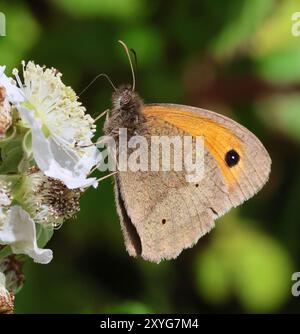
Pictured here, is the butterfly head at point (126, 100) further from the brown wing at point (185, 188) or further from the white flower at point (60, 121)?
the white flower at point (60, 121)

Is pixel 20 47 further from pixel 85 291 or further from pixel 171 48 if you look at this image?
pixel 85 291

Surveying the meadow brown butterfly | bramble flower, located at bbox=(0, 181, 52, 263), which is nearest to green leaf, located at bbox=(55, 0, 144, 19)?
the meadow brown butterfly

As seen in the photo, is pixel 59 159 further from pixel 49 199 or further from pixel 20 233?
pixel 20 233

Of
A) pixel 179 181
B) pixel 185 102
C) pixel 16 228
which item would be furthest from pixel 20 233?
pixel 185 102

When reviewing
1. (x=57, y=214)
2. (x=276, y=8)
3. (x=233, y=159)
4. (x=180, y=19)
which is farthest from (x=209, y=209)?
(x=276, y=8)

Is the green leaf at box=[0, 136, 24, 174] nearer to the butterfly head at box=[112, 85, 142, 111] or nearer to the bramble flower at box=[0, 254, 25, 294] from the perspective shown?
the bramble flower at box=[0, 254, 25, 294]

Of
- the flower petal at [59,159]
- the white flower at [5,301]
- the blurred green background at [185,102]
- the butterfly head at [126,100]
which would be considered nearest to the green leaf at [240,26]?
the blurred green background at [185,102]
